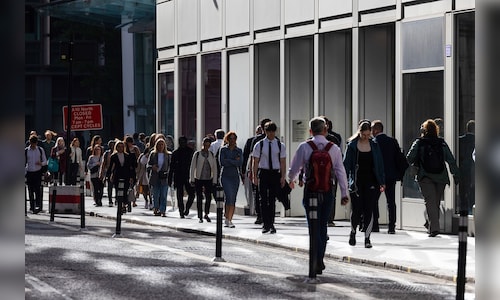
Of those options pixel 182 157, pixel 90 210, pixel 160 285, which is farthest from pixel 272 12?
pixel 160 285

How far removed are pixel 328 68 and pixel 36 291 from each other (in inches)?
571

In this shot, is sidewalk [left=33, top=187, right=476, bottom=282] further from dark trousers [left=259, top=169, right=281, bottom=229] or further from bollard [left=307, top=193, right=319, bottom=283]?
bollard [left=307, top=193, right=319, bottom=283]

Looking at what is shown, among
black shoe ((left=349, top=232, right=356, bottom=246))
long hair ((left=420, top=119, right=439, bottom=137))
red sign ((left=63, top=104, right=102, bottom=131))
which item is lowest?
black shoe ((left=349, top=232, right=356, bottom=246))

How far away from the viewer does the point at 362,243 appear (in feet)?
63.8

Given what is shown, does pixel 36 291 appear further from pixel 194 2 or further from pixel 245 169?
pixel 194 2

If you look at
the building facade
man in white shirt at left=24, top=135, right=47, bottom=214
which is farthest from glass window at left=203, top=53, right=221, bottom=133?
man in white shirt at left=24, top=135, right=47, bottom=214

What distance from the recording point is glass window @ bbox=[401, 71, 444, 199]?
22.0 m

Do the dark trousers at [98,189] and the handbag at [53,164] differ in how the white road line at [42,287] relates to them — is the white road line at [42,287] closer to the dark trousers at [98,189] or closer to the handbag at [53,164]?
the dark trousers at [98,189]

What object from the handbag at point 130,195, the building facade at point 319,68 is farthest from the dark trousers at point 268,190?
the handbag at point 130,195

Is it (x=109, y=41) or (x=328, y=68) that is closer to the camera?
(x=328, y=68)

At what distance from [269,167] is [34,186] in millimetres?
9677

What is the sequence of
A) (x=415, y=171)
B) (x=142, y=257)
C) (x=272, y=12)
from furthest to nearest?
(x=272, y=12), (x=415, y=171), (x=142, y=257)

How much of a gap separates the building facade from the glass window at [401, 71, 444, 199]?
18 mm

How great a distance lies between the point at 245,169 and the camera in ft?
78.7
